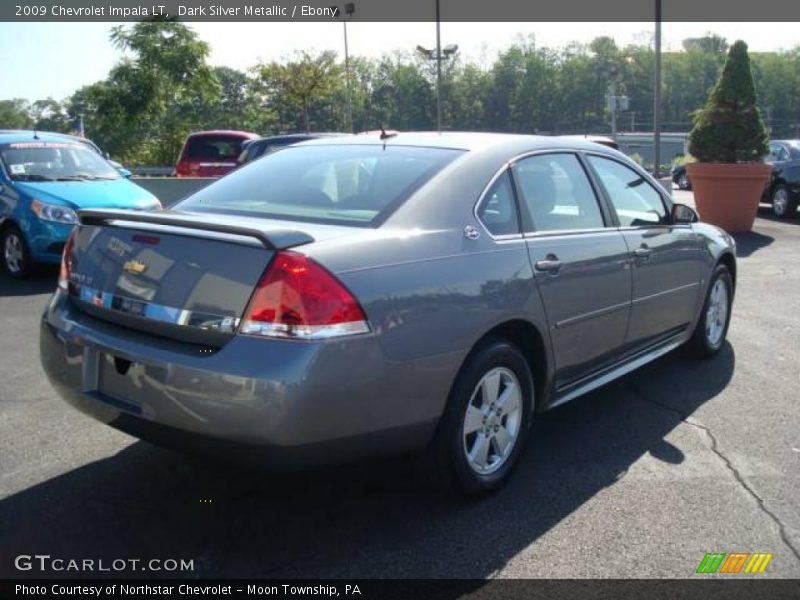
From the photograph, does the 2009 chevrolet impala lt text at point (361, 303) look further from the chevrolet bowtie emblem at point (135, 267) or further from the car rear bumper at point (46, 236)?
the car rear bumper at point (46, 236)

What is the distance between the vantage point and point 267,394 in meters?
2.68

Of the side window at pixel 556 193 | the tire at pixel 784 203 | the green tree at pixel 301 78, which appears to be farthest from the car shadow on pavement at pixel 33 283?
the green tree at pixel 301 78

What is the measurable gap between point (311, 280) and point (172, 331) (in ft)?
1.99

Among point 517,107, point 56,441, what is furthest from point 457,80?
point 56,441

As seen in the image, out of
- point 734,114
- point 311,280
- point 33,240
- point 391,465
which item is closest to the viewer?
point 311,280

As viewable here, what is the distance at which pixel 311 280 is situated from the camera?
9.11ft

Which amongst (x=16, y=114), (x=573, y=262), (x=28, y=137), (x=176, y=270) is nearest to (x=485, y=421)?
(x=573, y=262)

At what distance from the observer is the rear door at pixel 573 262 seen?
3785 millimetres

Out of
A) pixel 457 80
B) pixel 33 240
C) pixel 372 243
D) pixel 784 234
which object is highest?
pixel 457 80

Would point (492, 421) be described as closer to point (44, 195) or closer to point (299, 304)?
point (299, 304)

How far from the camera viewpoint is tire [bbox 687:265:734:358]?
18.2 ft

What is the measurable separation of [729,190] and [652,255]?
9.03 m

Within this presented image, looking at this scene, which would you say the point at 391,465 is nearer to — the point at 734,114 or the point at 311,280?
the point at 311,280

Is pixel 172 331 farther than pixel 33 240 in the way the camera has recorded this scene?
No
